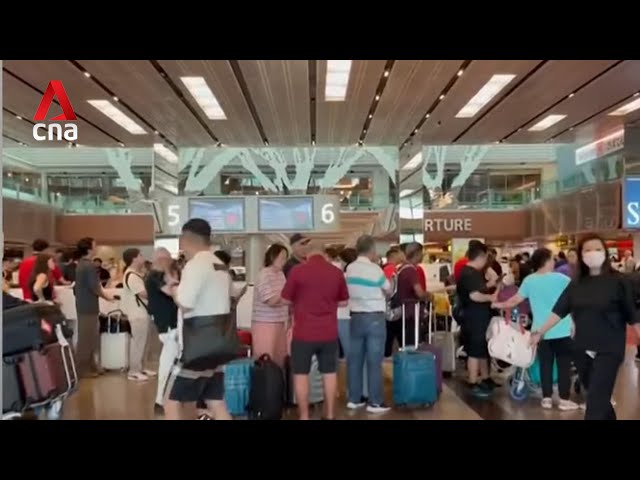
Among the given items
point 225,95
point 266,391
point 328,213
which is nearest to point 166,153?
point 225,95

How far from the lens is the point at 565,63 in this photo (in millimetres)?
8438

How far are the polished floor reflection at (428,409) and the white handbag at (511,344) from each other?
410 millimetres

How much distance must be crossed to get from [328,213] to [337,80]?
1.80 m

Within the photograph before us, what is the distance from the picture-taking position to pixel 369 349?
5.63 m

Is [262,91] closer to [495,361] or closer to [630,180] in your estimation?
[495,361]

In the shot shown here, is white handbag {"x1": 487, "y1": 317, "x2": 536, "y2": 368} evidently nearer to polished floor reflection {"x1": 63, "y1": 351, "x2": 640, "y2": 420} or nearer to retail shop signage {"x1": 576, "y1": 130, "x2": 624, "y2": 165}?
polished floor reflection {"x1": 63, "y1": 351, "x2": 640, "y2": 420}

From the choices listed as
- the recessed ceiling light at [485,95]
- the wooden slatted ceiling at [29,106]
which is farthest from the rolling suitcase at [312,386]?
the wooden slatted ceiling at [29,106]

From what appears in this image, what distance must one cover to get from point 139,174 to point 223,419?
11.3m

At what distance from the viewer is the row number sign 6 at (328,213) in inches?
387

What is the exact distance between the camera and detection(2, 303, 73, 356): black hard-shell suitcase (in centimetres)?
381

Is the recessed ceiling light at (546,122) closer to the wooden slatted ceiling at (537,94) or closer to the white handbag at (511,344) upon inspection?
the wooden slatted ceiling at (537,94)

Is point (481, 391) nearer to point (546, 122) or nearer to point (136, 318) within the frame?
point (136, 318)

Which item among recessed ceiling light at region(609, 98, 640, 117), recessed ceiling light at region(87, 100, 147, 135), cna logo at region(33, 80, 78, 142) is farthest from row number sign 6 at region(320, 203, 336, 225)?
recessed ceiling light at region(609, 98, 640, 117)
